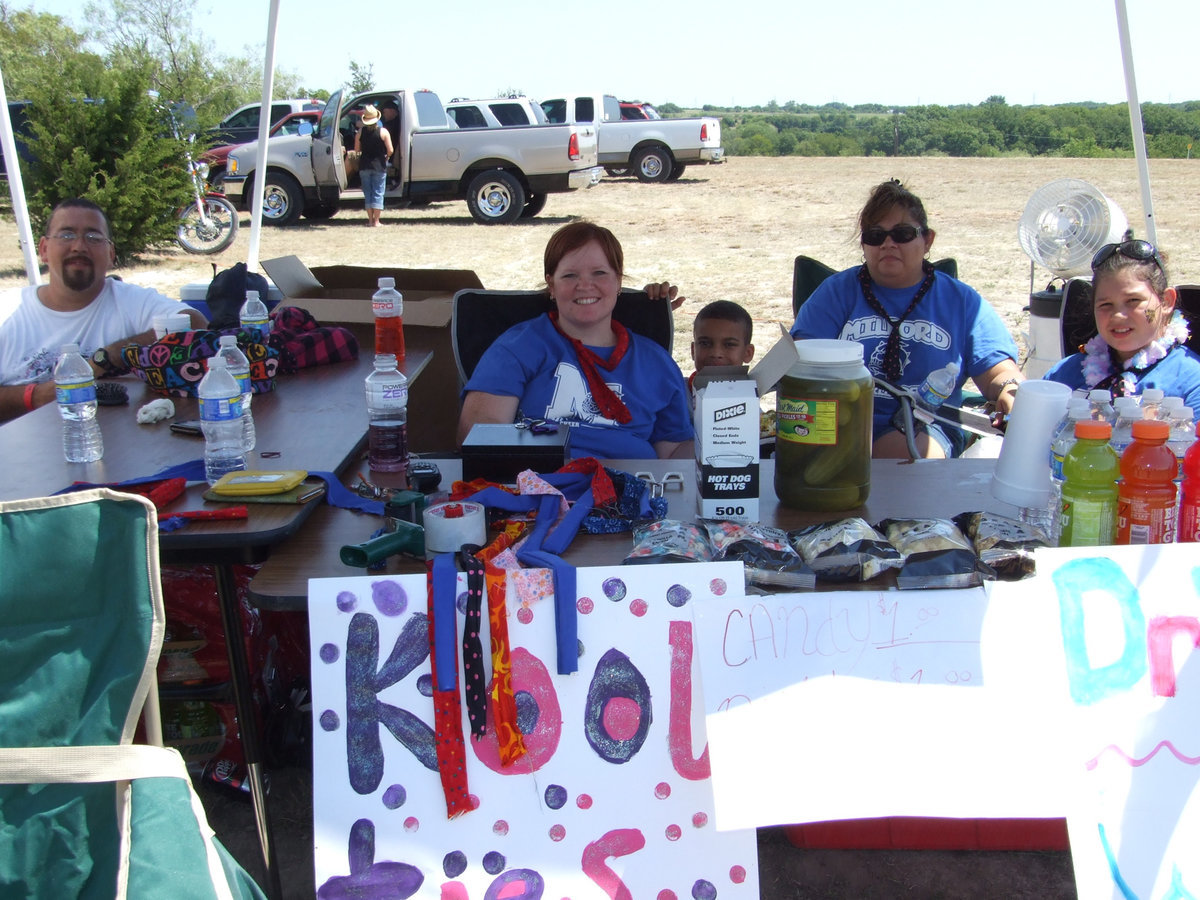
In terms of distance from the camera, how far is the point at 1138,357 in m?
2.84

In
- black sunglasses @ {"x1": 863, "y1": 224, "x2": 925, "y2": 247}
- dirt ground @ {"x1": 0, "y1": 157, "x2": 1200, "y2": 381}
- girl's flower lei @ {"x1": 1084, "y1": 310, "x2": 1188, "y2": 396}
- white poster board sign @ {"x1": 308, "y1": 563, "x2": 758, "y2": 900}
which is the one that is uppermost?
dirt ground @ {"x1": 0, "y1": 157, "x2": 1200, "y2": 381}

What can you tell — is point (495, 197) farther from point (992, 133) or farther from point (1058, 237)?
point (992, 133)

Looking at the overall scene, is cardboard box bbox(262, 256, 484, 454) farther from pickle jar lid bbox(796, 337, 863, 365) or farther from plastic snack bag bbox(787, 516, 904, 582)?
plastic snack bag bbox(787, 516, 904, 582)

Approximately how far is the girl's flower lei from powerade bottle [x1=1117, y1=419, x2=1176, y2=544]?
1203 mm

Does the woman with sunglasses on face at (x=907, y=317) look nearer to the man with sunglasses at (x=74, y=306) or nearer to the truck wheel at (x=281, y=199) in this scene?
the man with sunglasses at (x=74, y=306)

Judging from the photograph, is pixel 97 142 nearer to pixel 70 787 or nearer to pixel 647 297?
pixel 647 297

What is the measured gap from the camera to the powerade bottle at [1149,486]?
5.56ft

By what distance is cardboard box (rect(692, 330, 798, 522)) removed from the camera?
183 cm

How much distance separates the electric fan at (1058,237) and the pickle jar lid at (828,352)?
2.56 meters

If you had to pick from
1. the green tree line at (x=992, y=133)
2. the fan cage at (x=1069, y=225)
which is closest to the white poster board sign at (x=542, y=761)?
the fan cage at (x=1069, y=225)

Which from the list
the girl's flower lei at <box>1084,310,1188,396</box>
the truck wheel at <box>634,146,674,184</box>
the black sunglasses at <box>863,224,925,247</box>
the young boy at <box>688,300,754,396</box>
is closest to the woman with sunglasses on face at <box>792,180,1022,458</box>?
the black sunglasses at <box>863,224,925,247</box>

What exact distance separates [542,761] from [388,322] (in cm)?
187

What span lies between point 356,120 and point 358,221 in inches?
61.5

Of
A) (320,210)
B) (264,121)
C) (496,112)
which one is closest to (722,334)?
(264,121)
